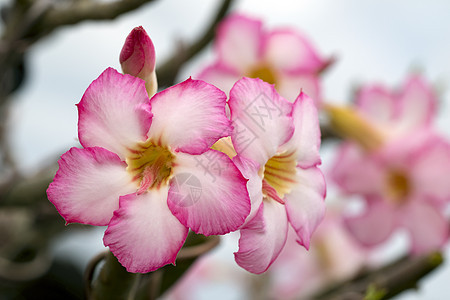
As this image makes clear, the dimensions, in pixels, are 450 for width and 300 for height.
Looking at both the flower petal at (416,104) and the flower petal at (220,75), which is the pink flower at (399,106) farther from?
the flower petal at (220,75)

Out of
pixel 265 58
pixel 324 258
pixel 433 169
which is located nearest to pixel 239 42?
pixel 265 58

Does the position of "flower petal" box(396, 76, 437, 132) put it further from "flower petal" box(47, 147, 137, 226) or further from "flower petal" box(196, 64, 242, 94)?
"flower petal" box(47, 147, 137, 226)

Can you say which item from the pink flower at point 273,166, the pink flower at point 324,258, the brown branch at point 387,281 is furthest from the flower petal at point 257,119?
the pink flower at point 324,258

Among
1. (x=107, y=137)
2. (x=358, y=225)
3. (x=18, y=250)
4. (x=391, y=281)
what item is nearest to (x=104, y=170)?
(x=107, y=137)

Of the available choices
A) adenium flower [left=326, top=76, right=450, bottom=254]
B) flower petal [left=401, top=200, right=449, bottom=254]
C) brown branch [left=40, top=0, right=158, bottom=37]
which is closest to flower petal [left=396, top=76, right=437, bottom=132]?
adenium flower [left=326, top=76, right=450, bottom=254]

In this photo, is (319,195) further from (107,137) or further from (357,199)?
(357,199)

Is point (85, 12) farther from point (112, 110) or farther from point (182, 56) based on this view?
point (112, 110)
